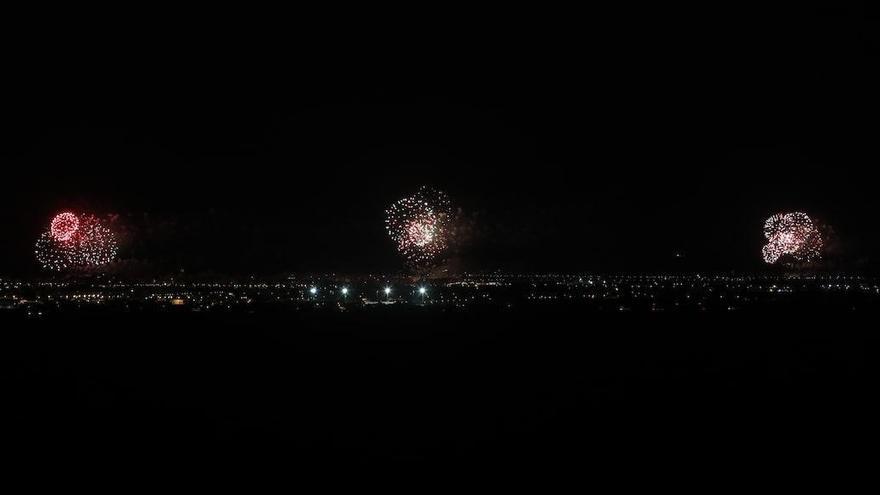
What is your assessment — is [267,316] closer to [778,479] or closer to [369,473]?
[369,473]

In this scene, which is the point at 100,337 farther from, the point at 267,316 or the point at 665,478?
the point at 665,478

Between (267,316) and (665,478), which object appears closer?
(665,478)

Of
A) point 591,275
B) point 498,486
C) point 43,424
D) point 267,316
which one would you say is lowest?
point 498,486

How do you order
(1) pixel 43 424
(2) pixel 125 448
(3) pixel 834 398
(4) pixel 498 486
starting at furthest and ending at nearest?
(3) pixel 834 398 < (1) pixel 43 424 < (2) pixel 125 448 < (4) pixel 498 486

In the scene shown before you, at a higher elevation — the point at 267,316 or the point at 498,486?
the point at 267,316

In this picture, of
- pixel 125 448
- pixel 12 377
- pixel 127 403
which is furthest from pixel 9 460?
pixel 12 377

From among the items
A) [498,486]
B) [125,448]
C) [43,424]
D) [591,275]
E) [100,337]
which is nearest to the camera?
[498,486]
